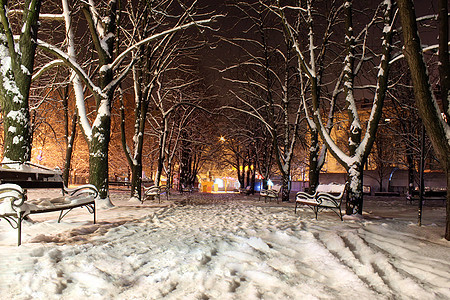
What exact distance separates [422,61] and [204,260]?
16.7ft

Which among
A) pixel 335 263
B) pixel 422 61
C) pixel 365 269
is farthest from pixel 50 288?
pixel 422 61

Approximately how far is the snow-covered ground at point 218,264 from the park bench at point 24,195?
1.24 feet

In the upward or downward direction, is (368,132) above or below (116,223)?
above

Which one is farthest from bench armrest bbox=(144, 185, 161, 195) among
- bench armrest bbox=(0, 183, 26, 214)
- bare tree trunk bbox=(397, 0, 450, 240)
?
bare tree trunk bbox=(397, 0, 450, 240)

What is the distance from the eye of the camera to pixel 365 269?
3.50 metres

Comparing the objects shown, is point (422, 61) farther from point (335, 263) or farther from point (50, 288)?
point (50, 288)

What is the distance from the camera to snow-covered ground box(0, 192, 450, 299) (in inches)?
110

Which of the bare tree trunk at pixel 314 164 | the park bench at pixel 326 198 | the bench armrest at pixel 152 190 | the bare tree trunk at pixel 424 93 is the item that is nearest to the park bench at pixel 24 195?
the park bench at pixel 326 198

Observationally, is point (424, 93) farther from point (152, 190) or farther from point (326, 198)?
point (152, 190)

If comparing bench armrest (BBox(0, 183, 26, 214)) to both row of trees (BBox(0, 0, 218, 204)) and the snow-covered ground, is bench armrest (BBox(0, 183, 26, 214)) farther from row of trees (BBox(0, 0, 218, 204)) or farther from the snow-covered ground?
row of trees (BBox(0, 0, 218, 204))

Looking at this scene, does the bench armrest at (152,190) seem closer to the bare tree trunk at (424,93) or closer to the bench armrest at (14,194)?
the bench armrest at (14,194)

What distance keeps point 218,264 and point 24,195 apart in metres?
3.59

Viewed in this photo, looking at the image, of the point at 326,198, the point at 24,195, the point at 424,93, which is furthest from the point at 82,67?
the point at 424,93

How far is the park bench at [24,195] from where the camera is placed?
158 inches
